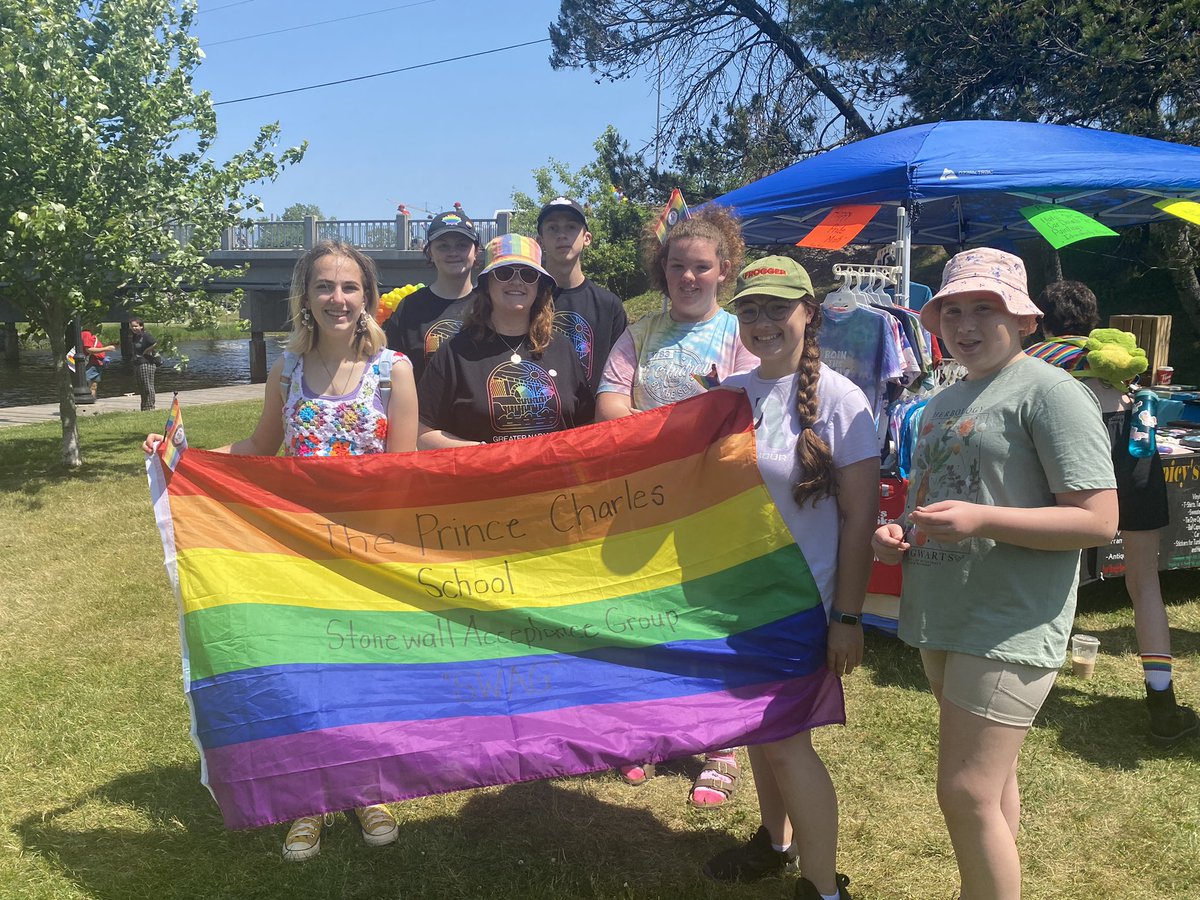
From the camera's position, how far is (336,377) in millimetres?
3146

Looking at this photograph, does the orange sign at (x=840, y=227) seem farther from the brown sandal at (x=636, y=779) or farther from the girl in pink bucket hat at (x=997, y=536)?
the girl in pink bucket hat at (x=997, y=536)

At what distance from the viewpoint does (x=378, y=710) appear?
2.63m

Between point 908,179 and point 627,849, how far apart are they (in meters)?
5.50

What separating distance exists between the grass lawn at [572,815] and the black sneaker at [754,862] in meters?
0.05

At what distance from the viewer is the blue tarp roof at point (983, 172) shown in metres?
7.01

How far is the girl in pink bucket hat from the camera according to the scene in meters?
1.99

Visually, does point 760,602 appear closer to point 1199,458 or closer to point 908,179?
point 1199,458

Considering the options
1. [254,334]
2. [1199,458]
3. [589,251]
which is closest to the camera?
[1199,458]

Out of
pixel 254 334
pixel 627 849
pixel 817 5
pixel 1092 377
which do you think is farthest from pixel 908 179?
pixel 254 334

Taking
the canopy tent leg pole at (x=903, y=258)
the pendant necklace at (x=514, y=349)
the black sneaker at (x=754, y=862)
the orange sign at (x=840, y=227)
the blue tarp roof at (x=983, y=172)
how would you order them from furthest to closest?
the orange sign at (x=840, y=227) < the blue tarp roof at (x=983, y=172) < the canopy tent leg pole at (x=903, y=258) < the pendant necklace at (x=514, y=349) < the black sneaker at (x=754, y=862)

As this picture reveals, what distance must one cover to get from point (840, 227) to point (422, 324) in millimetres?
4513

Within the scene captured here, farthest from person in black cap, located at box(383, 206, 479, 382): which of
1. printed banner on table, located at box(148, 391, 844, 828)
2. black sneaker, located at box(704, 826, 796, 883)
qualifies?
black sneaker, located at box(704, 826, 796, 883)

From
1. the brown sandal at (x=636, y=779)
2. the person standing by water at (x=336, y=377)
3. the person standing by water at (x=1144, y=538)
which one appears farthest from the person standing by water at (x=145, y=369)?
the person standing by water at (x=1144, y=538)

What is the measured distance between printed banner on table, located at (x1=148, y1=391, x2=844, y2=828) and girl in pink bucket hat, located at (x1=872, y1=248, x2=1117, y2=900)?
500 mm
